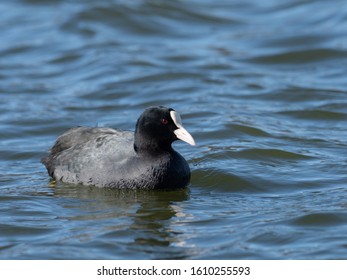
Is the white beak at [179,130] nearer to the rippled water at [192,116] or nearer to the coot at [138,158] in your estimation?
the coot at [138,158]

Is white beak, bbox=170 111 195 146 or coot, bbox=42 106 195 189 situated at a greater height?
white beak, bbox=170 111 195 146

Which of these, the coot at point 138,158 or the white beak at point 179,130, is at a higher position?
the white beak at point 179,130

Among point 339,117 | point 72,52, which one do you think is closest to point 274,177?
point 339,117

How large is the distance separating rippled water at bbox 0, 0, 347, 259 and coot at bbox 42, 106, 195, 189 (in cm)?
14

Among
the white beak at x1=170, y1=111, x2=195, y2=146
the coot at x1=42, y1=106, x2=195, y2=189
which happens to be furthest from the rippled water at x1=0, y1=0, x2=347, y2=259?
the white beak at x1=170, y1=111, x2=195, y2=146

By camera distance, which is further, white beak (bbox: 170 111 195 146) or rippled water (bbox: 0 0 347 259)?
white beak (bbox: 170 111 195 146)

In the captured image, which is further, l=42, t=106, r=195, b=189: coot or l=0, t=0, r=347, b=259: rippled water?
l=42, t=106, r=195, b=189: coot

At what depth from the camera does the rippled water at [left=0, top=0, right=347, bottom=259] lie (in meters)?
7.66

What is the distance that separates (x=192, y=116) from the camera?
1215cm

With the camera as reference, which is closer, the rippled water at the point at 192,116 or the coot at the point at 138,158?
the rippled water at the point at 192,116

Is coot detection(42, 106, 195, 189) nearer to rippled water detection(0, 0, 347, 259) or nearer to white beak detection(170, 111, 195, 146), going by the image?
white beak detection(170, 111, 195, 146)

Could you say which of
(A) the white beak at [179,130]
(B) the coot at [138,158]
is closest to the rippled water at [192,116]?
(B) the coot at [138,158]

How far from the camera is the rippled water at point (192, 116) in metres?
7.66

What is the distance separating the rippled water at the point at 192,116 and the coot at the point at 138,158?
0.45 ft
